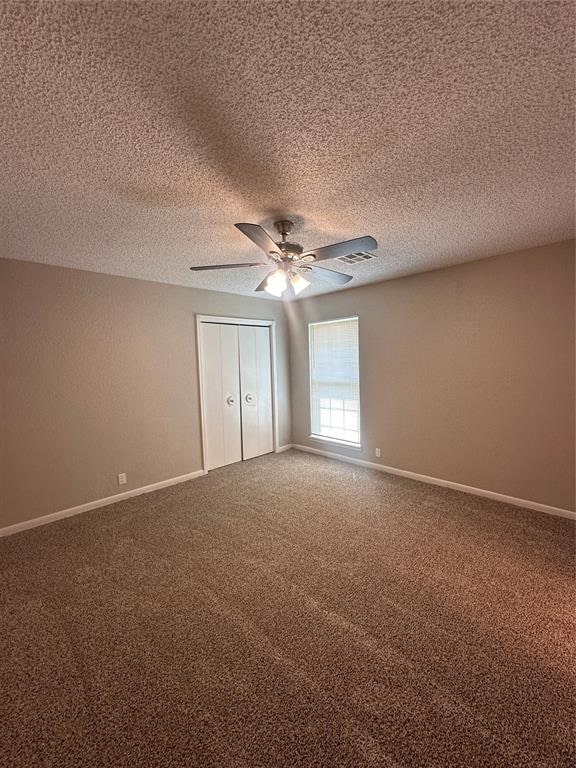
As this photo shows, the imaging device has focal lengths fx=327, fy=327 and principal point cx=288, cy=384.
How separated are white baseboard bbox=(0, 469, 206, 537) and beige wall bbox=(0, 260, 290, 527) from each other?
0.05 meters

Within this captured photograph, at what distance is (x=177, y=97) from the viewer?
1209mm

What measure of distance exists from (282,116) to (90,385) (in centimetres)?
305

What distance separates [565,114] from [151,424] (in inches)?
157

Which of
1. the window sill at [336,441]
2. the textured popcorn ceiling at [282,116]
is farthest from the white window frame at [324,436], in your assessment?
the textured popcorn ceiling at [282,116]

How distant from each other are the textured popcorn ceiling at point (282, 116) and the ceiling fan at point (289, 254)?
0.22 m

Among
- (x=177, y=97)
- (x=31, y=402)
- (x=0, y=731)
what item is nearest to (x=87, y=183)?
(x=177, y=97)

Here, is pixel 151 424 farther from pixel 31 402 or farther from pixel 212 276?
pixel 212 276

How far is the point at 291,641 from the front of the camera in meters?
1.72

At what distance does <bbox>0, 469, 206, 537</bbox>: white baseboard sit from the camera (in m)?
2.93

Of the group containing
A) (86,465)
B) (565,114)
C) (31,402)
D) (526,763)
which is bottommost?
(526,763)

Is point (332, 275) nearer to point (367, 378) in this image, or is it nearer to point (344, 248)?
point (344, 248)

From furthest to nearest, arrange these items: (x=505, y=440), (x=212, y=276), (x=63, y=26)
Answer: (x=212, y=276)
(x=505, y=440)
(x=63, y=26)

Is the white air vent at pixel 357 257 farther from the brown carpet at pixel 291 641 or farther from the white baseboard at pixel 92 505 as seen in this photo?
the white baseboard at pixel 92 505

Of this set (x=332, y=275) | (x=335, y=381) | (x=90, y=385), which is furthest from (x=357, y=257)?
(x=90, y=385)
